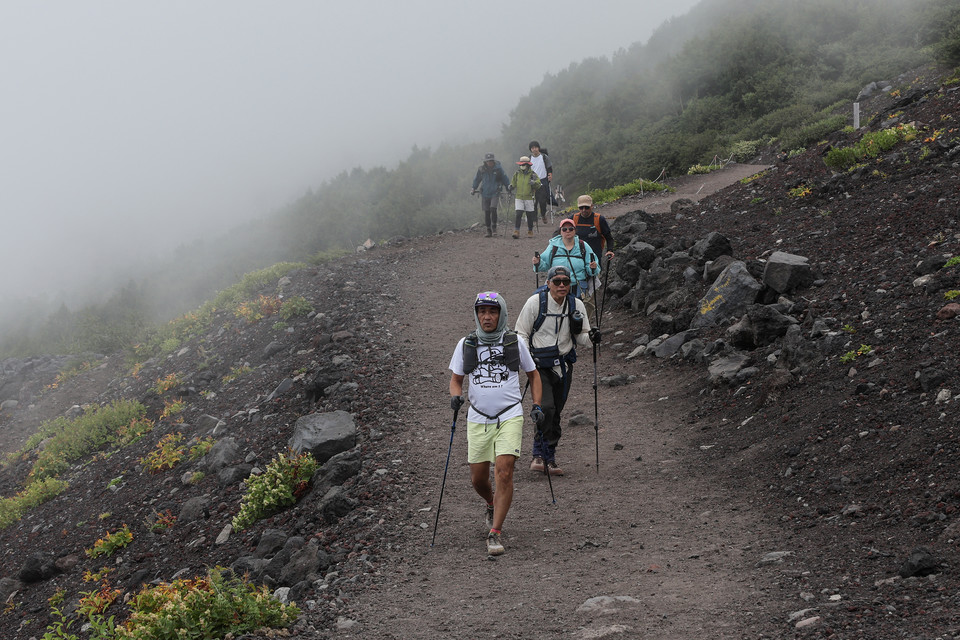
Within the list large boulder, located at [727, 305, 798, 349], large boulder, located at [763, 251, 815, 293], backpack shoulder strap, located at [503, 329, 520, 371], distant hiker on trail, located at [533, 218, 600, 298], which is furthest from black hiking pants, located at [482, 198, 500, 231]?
backpack shoulder strap, located at [503, 329, 520, 371]

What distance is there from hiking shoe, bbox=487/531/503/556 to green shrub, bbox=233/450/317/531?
3.38 meters

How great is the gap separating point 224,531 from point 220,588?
359cm

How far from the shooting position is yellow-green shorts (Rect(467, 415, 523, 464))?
668 cm

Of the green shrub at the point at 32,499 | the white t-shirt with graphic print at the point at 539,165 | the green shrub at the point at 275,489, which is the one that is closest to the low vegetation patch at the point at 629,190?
the white t-shirt with graphic print at the point at 539,165

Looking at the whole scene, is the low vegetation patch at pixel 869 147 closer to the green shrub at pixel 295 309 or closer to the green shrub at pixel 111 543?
the green shrub at pixel 295 309

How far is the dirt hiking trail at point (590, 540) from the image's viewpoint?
5340 millimetres

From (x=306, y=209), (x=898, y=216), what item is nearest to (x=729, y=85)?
(x=898, y=216)

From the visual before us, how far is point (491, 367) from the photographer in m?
6.82

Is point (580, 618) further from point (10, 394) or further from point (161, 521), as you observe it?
point (10, 394)

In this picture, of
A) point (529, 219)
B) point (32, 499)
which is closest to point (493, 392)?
point (32, 499)

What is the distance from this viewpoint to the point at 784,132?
31375 millimetres

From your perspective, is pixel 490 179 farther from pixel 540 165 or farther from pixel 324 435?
pixel 324 435

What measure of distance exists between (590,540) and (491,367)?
6.14 ft

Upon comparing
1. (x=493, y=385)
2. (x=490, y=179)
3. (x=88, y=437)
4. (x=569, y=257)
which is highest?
(x=490, y=179)
